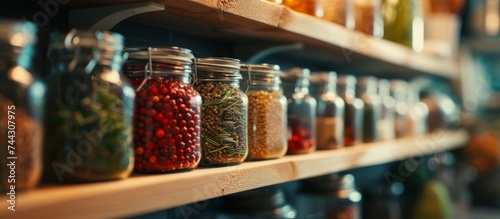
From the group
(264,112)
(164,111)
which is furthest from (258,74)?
(164,111)

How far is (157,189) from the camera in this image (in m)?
0.68

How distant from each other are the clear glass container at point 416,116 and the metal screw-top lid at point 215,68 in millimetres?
1088

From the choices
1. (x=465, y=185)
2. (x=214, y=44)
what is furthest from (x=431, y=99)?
(x=214, y=44)

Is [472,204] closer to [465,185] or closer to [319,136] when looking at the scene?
[465,185]

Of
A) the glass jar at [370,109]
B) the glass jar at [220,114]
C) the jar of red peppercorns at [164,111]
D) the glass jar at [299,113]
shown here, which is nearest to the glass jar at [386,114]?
the glass jar at [370,109]

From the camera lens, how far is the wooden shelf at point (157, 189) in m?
0.54

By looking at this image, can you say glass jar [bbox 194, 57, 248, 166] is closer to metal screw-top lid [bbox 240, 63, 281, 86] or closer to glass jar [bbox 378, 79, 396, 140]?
metal screw-top lid [bbox 240, 63, 281, 86]

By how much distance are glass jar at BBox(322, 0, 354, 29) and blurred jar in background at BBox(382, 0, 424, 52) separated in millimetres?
371

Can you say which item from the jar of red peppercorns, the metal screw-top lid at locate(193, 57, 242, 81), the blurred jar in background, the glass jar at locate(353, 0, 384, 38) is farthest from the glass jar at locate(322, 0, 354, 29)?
the jar of red peppercorns

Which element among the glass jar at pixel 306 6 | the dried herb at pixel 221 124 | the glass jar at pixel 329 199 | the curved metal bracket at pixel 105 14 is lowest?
the glass jar at pixel 329 199

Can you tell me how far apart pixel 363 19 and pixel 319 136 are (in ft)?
1.28

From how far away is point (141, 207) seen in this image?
0.65m

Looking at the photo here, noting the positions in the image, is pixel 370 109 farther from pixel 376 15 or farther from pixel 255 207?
pixel 255 207

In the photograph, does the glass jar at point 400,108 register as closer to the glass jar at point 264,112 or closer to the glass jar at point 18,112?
the glass jar at point 264,112
